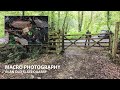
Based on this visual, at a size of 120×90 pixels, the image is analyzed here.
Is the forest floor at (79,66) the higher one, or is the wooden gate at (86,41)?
the wooden gate at (86,41)

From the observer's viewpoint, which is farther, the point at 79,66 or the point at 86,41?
the point at 86,41

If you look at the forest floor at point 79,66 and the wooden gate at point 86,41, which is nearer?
the forest floor at point 79,66

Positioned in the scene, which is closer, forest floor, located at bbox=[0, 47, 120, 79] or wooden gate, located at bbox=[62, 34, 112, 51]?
forest floor, located at bbox=[0, 47, 120, 79]

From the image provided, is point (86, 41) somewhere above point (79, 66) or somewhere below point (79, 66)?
above

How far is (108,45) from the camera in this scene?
22.8ft

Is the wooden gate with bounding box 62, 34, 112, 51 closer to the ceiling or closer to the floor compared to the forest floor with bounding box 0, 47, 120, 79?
closer to the ceiling

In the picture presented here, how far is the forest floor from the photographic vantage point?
263 inches

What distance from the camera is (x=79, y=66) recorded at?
6.86 meters

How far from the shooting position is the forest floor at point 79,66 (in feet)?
21.9

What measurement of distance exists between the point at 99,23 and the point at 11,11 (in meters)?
2.31
